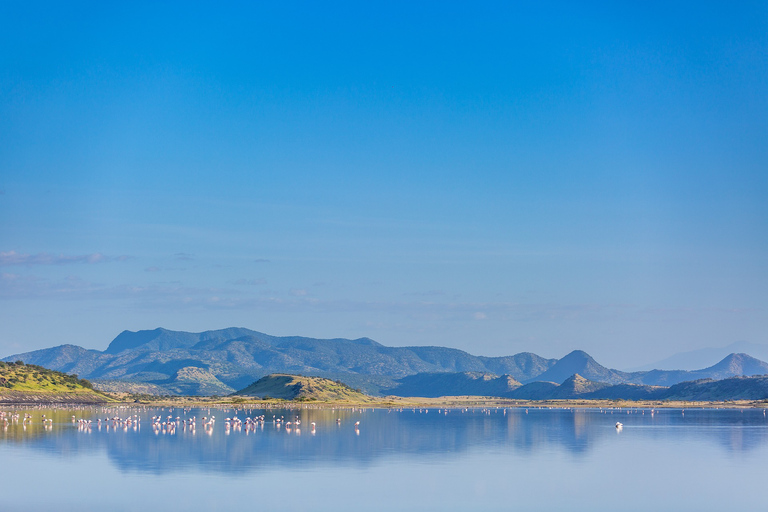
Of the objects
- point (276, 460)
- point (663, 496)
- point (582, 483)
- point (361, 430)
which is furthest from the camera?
point (361, 430)

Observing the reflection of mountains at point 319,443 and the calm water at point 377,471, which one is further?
the reflection of mountains at point 319,443

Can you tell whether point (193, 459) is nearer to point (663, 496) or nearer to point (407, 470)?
point (407, 470)

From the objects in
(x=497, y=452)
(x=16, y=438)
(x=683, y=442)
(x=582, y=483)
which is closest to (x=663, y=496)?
(x=582, y=483)

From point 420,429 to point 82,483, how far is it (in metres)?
63.0

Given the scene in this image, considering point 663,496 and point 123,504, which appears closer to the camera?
point 123,504

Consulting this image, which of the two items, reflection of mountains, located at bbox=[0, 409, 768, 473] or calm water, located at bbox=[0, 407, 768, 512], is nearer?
calm water, located at bbox=[0, 407, 768, 512]

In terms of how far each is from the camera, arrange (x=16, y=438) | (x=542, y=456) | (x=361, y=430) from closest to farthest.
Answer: (x=542, y=456), (x=16, y=438), (x=361, y=430)

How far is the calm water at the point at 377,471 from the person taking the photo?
44.0 meters

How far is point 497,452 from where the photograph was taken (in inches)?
2849

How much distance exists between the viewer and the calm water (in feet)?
144

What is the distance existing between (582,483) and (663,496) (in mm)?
6016

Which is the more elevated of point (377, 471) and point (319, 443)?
point (377, 471)

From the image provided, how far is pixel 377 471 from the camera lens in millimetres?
56625

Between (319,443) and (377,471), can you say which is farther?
(319,443)
